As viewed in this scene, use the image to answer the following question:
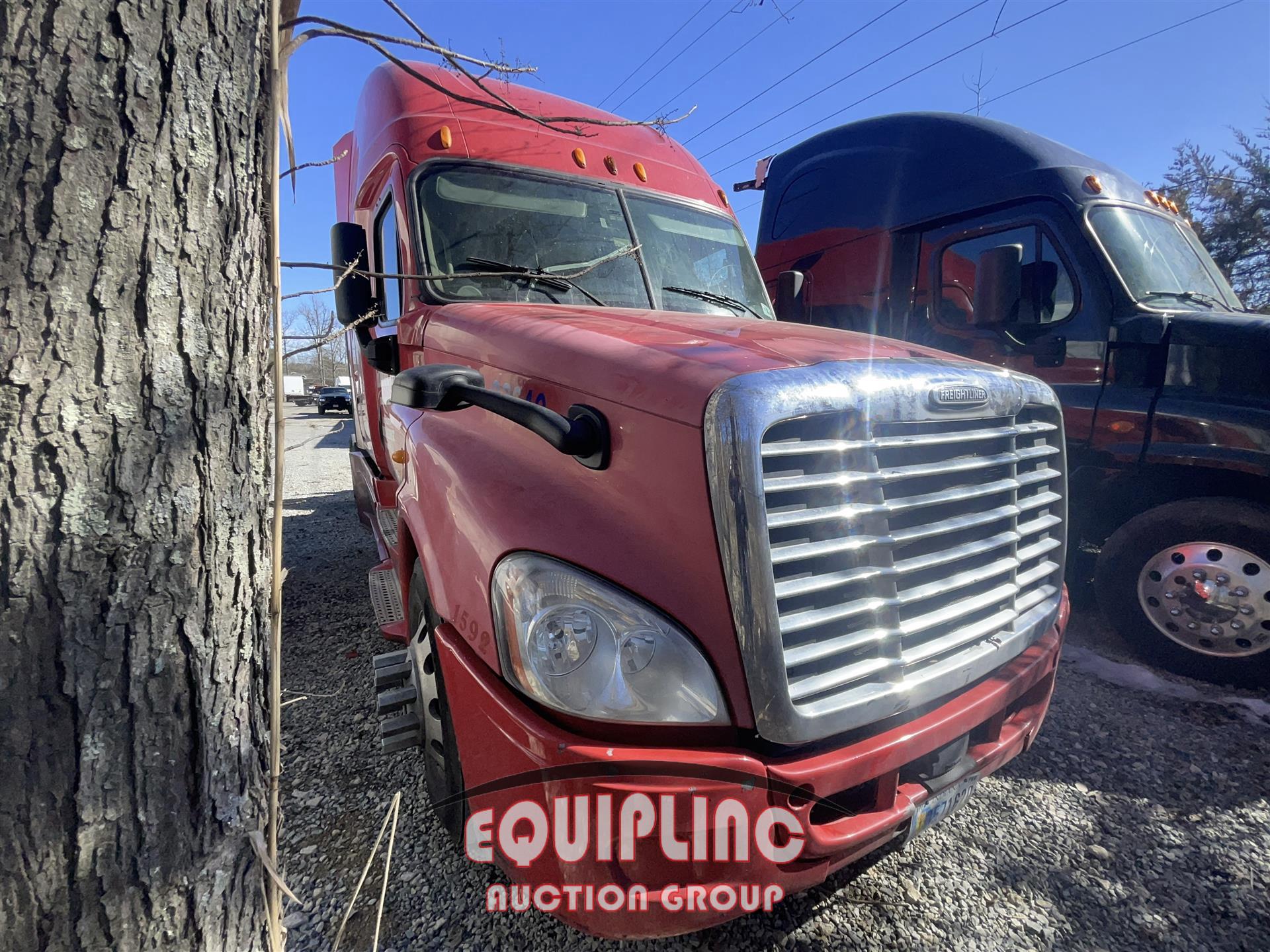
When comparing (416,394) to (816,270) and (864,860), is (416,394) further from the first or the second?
(816,270)

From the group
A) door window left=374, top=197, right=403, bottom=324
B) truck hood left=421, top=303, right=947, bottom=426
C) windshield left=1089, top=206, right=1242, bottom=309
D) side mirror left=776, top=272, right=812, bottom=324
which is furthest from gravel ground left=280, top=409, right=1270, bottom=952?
side mirror left=776, top=272, right=812, bottom=324

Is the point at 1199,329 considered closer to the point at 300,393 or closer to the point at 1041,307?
the point at 1041,307

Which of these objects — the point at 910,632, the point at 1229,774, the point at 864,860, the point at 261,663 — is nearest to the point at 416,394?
the point at 261,663

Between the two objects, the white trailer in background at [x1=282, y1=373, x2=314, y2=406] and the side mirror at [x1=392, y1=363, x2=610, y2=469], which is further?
the white trailer in background at [x1=282, y1=373, x2=314, y2=406]

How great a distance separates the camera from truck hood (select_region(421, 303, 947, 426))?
1.57 metres

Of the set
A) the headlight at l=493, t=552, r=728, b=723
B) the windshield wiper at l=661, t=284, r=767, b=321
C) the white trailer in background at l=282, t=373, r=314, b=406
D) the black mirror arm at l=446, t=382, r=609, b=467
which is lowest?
the headlight at l=493, t=552, r=728, b=723

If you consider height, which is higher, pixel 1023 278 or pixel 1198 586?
pixel 1023 278

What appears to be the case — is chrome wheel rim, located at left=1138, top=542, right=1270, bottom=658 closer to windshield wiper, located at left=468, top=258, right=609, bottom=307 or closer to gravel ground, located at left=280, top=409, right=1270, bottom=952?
gravel ground, located at left=280, top=409, right=1270, bottom=952

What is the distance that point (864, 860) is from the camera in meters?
2.14

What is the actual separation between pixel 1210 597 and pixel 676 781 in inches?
150

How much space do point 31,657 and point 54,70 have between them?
879 millimetres

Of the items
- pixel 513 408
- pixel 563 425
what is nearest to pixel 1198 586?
pixel 563 425

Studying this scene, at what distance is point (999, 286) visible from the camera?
4.05 metres

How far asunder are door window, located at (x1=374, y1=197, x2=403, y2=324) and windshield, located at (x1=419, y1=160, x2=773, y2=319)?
1.01 feet
